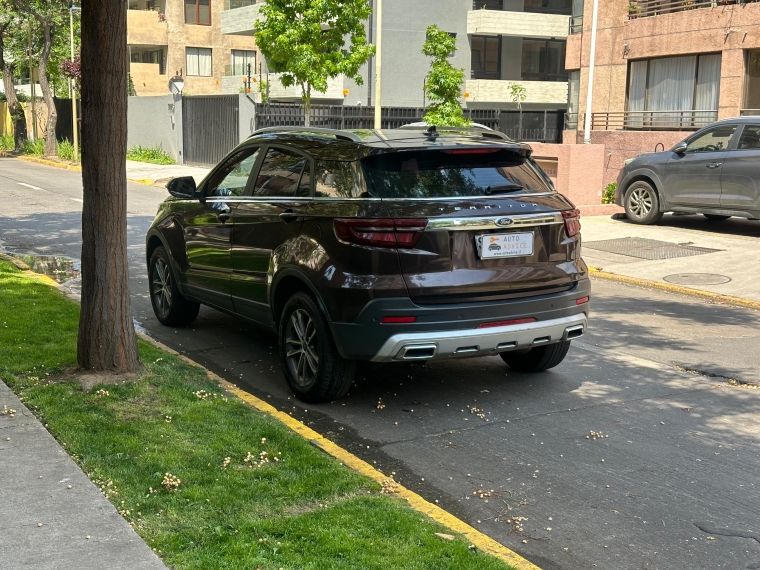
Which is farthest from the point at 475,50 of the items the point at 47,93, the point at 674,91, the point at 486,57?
the point at 47,93

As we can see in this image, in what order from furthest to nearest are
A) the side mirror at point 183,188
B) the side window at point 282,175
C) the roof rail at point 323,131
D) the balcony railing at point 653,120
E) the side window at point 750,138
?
the balcony railing at point 653,120 < the side window at point 750,138 < the side mirror at point 183,188 < the side window at point 282,175 < the roof rail at point 323,131

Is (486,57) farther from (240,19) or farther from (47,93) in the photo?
(47,93)

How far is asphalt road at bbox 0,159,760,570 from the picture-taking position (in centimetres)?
458

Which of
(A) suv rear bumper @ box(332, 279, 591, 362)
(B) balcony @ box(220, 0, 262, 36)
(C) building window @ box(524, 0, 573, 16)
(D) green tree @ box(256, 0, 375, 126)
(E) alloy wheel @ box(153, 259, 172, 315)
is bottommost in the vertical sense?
(E) alloy wheel @ box(153, 259, 172, 315)

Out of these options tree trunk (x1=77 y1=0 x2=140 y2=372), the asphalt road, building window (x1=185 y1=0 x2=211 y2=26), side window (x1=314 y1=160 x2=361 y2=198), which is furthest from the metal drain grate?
building window (x1=185 y1=0 x2=211 y2=26)

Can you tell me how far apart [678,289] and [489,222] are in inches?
242

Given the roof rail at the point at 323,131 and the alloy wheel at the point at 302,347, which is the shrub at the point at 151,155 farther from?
the alloy wheel at the point at 302,347

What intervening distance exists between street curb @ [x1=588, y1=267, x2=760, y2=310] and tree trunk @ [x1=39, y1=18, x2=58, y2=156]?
32.9 meters

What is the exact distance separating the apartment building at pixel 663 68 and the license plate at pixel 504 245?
633 inches

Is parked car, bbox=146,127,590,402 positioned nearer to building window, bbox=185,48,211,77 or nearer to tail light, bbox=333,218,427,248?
tail light, bbox=333,218,427,248

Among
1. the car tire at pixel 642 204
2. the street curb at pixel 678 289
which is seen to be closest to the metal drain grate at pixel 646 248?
the street curb at pixel 678 289

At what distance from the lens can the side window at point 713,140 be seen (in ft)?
51.0

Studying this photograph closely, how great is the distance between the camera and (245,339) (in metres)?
8.66

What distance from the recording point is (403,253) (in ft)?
19.7
